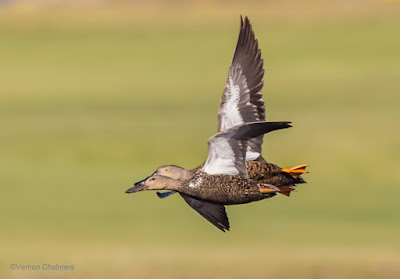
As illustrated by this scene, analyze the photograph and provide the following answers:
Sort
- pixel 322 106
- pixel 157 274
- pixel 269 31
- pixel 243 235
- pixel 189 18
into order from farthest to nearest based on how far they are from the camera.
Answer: pixel 189 18 < pixel 269 31 < pixel 322 106 < pixel 243 235 < pixel 157 274

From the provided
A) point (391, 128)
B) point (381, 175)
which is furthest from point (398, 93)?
point (381, 175)

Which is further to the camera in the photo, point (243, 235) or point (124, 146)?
point (124, 146)

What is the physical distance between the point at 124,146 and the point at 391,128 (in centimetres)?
757

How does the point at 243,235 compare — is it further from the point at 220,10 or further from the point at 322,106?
the point at 220,10

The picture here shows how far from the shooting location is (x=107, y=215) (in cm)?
2625

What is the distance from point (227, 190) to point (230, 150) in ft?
1.64

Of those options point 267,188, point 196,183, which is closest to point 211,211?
point 196,183

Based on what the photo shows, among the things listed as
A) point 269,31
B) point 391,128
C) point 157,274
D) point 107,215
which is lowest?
point 157,274

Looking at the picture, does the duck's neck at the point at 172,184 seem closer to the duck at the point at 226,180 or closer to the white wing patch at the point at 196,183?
the duck at the point at 226,180

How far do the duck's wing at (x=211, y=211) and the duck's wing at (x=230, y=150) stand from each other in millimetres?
1553

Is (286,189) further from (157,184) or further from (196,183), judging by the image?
(157,184)

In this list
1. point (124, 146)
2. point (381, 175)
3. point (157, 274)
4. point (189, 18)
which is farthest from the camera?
point (189, 18)

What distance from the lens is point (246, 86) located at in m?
15.5

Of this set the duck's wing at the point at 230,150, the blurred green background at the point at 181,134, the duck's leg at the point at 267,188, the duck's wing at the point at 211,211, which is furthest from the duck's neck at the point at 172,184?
the blurred green background at the point at 181,134
